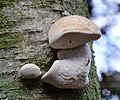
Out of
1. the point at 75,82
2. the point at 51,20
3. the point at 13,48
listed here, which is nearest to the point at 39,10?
the point at 51,20

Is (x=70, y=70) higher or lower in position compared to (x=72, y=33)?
lower

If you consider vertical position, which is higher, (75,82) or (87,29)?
(87,29)

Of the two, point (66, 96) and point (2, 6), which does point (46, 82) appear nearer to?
point (66, 96)

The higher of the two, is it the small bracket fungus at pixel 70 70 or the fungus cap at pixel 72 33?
the fungus cap at pixel 72 33
